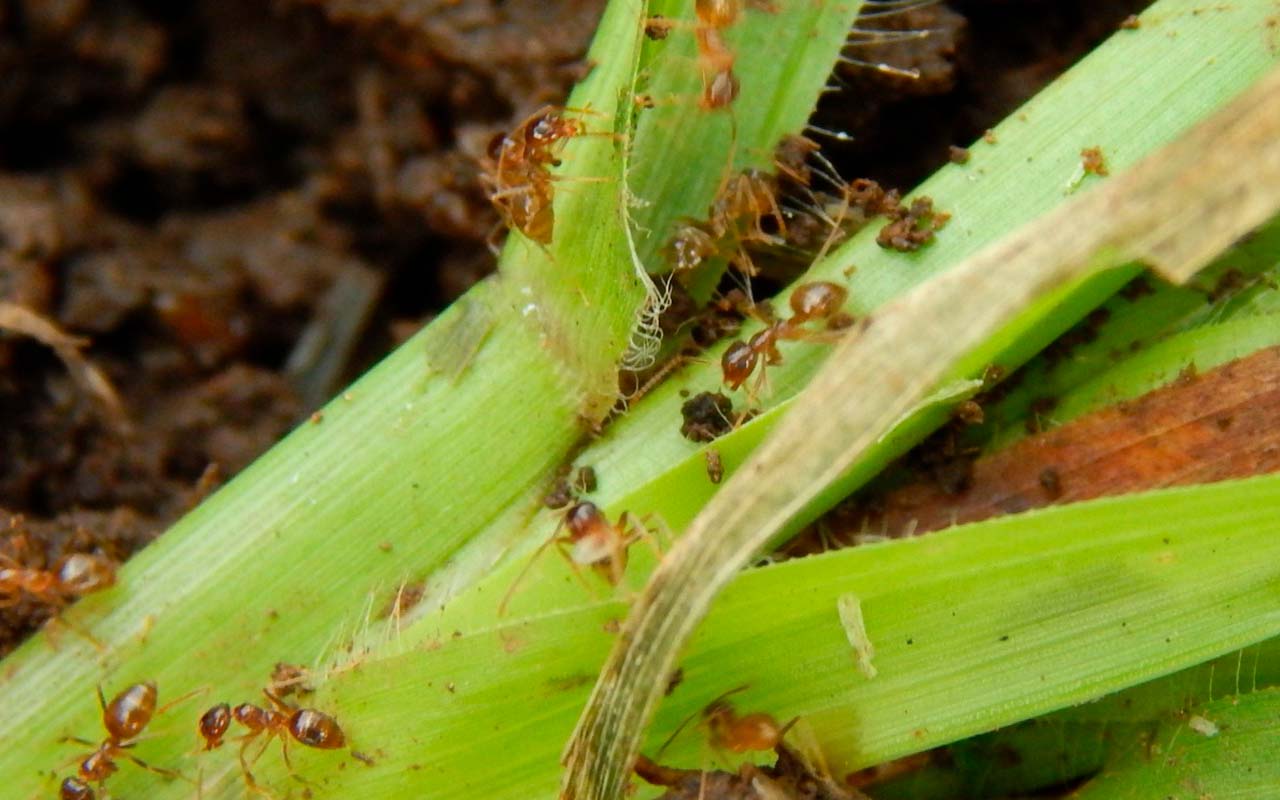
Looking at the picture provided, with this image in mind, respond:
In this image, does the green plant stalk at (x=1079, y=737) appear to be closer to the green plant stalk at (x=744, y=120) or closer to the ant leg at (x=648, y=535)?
the ant leg at (x=648, y=535)

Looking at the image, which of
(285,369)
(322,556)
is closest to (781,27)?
(322,556)

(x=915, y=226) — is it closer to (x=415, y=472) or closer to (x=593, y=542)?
(x=593, y=542)

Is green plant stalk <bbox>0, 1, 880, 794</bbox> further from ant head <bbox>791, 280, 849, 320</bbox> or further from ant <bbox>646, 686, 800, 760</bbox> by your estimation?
ant <bbox>646, 686, 800, 760</bbox>

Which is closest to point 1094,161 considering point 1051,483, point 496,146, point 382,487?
point 1051,483

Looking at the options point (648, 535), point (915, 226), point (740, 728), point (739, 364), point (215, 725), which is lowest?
point (740, 728)

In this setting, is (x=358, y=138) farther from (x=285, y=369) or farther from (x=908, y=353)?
(x=908, y=353)

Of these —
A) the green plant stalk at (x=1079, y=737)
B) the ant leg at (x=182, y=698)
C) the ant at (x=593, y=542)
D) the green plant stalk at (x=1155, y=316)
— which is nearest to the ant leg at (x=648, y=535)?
the ant at (x=593, y=542)
